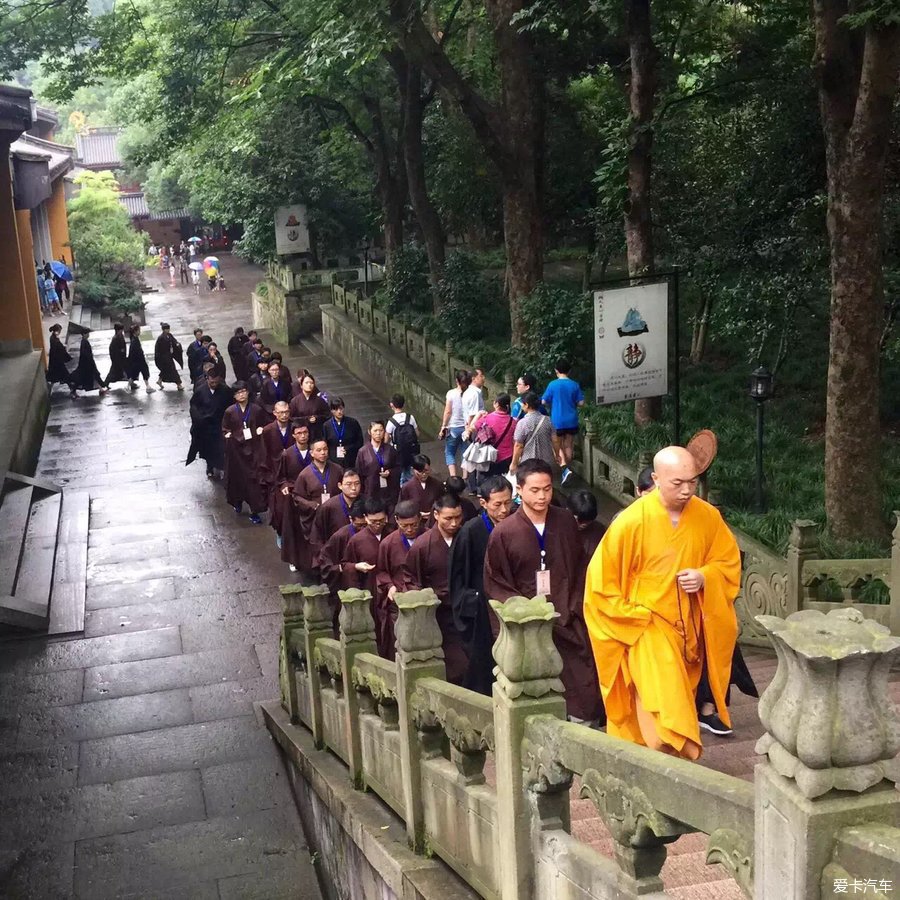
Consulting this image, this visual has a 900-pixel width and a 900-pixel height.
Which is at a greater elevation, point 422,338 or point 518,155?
point 518,155

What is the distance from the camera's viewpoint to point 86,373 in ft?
76.2

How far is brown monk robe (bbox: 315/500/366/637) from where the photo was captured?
29.4 ft

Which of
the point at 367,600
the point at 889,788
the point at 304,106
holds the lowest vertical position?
the point at 367,600

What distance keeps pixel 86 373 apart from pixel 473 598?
18.0 m

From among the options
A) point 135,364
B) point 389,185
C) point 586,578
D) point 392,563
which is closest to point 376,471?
point 392,563

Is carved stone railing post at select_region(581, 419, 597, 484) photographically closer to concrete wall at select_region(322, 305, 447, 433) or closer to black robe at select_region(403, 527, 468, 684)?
concrete wall at select_region(322, 305, 447, 433)

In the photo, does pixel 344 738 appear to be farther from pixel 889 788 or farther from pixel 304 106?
pixel 304 106

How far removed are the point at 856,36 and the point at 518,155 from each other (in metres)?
5.81

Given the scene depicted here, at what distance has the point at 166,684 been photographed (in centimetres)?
1027

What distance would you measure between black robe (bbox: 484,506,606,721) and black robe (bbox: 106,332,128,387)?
59.5 ft

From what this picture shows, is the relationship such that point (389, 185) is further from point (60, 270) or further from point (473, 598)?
point (473, 598)

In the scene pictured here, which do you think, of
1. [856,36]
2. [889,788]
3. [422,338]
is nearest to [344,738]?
[889,788]

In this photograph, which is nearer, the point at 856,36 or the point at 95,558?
the point at 856,36

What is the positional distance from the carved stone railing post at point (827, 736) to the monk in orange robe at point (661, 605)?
103 inches
